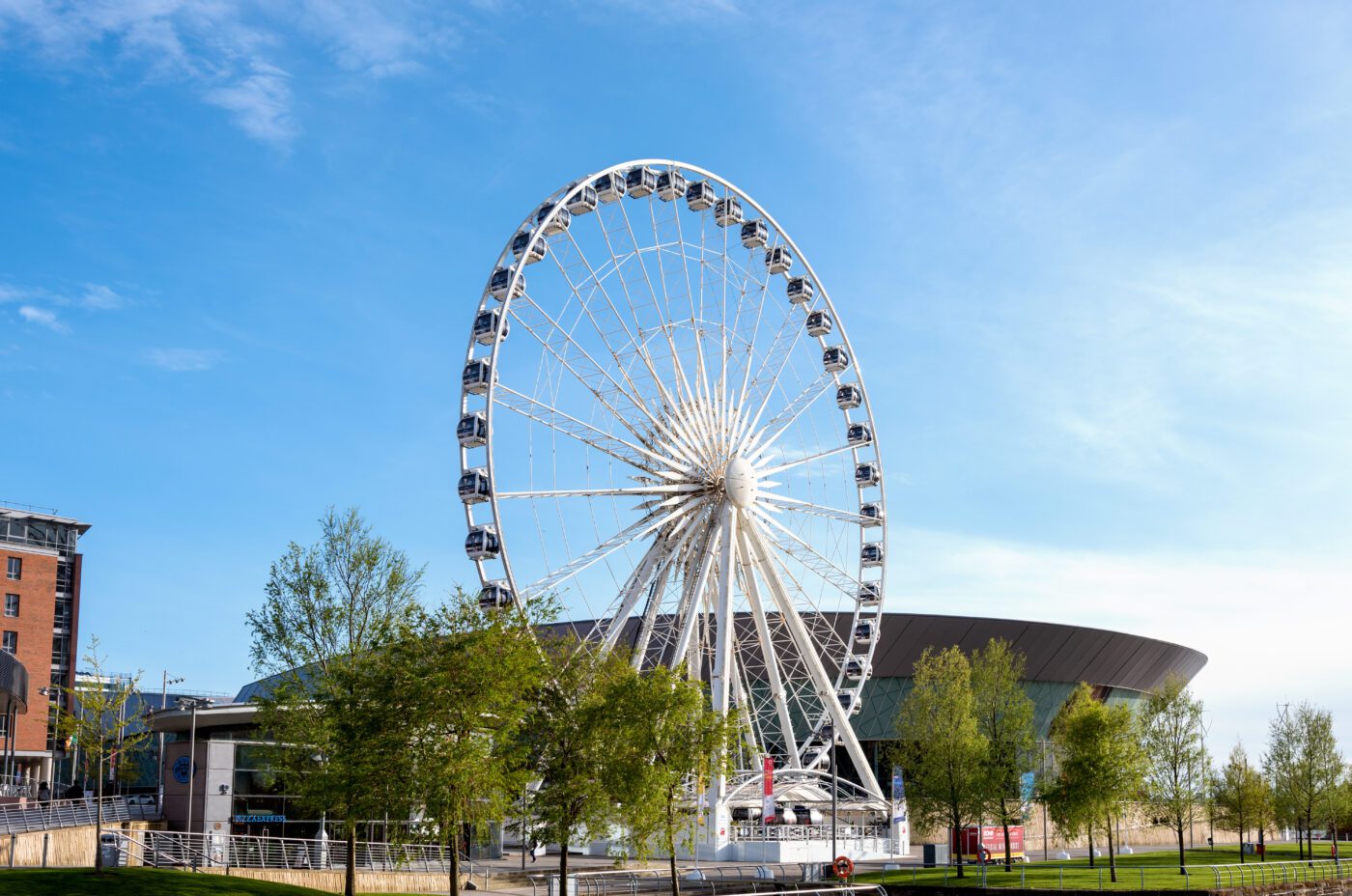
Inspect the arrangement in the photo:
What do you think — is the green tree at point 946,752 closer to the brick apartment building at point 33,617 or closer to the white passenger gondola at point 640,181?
the white passenger gondola at point 640,181

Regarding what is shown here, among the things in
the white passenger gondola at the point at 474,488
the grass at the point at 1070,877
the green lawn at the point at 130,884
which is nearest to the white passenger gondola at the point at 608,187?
the white passenger gondola at the point at 474,488

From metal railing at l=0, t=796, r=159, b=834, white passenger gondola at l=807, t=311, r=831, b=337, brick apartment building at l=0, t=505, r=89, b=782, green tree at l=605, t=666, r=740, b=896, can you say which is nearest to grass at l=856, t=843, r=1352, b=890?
green tree at l=605, t=666, r=740, b=896

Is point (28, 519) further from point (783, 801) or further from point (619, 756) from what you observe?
point (619, 756)

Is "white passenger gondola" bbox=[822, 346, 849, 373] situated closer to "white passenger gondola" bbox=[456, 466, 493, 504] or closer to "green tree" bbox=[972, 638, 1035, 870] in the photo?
"green tree" bbox=[972, 638, 1035, 870]

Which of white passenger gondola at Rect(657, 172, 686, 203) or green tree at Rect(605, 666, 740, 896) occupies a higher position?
white passenger gondola at Rect(657, 172, 686, 203)

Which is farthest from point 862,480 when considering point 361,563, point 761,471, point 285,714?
point 285,714

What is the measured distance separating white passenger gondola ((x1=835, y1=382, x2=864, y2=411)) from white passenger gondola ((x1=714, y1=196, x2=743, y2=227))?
1053cm

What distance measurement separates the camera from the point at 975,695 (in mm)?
62688

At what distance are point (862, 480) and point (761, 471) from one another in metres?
9.71

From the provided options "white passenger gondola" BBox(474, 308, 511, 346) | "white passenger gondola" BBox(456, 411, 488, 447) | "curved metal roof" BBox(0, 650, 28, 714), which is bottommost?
"curved metal roof" BBox(0, 650, 28, 714)

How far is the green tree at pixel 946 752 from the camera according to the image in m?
58.8

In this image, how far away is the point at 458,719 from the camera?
35594 mm

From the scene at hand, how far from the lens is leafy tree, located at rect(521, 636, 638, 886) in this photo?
3838 centimetres

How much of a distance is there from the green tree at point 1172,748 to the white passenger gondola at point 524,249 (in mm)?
33877
